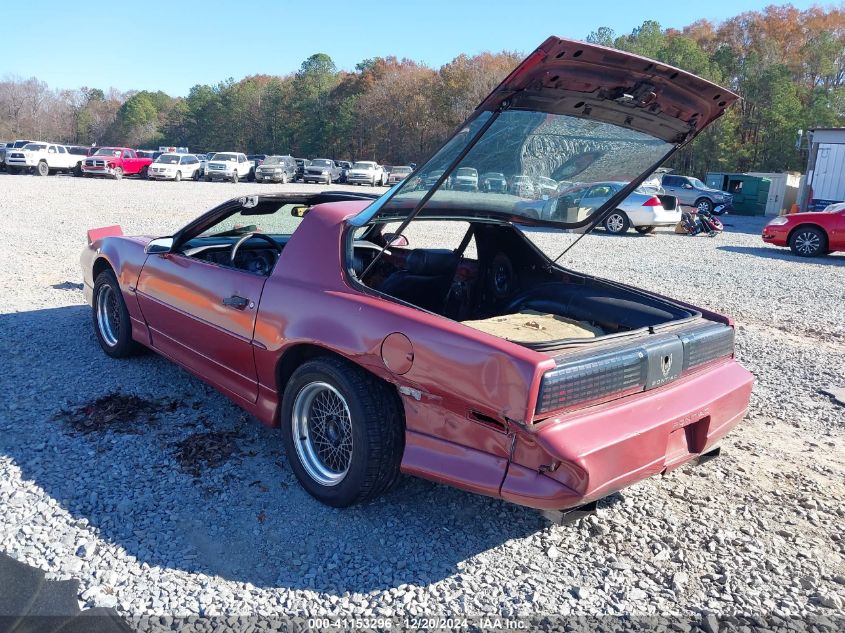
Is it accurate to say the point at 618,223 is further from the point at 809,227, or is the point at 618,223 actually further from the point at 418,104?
the point at 418,104

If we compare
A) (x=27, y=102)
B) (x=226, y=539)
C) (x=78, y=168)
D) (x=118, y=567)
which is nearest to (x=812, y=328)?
(x=226, y=539)

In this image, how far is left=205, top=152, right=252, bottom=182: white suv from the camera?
35844 mm

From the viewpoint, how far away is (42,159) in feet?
104

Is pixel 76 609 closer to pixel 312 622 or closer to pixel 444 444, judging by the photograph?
pixel 312 622

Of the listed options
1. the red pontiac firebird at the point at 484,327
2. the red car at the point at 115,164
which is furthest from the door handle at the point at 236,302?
the red car at the point at 115,164

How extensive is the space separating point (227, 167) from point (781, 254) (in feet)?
96.5

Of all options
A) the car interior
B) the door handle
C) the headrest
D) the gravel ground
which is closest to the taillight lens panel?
the car interior

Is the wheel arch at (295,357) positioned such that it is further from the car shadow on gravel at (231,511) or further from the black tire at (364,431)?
the car shadow on gravel at (231,511)

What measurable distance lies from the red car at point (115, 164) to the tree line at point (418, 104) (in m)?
19.5

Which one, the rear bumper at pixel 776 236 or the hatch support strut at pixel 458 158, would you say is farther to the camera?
the rear bumper at pixel 776 236

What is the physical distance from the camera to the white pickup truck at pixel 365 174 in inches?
1544

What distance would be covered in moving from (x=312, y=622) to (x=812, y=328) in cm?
682

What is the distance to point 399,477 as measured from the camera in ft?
9.84

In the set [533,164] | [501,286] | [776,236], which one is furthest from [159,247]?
[776,236]
